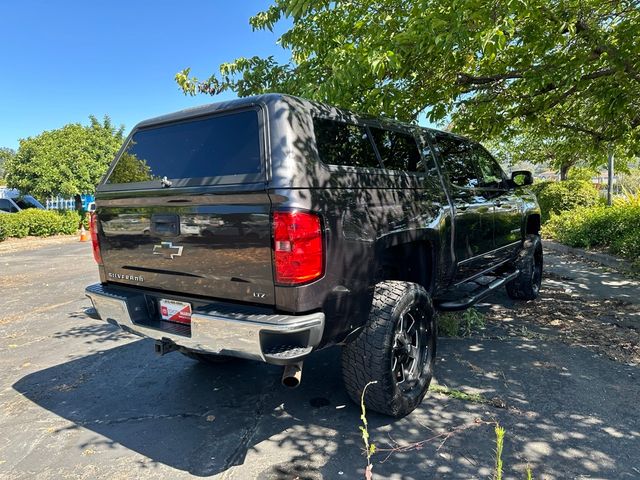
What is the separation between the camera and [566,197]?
14.8 meters

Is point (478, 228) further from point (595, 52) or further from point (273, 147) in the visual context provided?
point (595, 52)

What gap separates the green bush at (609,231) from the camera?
8.33m

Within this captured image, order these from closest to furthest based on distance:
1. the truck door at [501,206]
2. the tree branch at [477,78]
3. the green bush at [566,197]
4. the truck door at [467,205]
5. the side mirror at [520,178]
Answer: the truck door at [467,205] → the truck door at [501,206] → the side mirror at [520,178] → the tree branch at [477,78] → the green bush at [566,197]

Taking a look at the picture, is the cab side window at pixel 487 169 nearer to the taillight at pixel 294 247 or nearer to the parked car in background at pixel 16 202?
the taillight at pixel 294 247

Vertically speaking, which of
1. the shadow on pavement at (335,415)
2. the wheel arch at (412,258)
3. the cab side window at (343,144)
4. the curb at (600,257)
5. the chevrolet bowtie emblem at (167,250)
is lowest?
the shadow on pavement at (335,415)

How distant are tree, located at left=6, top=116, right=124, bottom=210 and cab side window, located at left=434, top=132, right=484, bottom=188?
17955 millimetres

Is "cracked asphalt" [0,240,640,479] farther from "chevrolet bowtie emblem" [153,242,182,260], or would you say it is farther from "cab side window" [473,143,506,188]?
"cab side window" [473,143,506,188]

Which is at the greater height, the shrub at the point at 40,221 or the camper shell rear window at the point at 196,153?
the camper shell rear window at the point at 196,153

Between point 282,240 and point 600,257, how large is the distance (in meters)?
8.52

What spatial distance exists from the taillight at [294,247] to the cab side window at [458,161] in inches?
80.9

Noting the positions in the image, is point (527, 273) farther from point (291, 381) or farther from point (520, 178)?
point (291, 381)

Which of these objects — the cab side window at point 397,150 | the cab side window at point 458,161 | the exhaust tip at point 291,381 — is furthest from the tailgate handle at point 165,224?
the cab side window at point 458,161

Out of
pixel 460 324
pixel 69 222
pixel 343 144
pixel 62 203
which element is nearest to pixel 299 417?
pixel 343 144

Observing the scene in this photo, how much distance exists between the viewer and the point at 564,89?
21.2 ft
